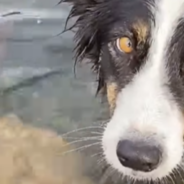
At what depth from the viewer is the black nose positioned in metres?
1.41

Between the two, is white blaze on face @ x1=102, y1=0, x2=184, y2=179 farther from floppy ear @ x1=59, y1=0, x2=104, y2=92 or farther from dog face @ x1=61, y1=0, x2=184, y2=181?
floppy ear @ x1=59, y1=0, x2=104, y2=92

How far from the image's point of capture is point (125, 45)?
61.1 inches

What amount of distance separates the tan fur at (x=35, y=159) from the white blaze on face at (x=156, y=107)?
31 centimetres

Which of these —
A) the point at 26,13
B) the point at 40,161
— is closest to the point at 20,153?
the point at 40,161

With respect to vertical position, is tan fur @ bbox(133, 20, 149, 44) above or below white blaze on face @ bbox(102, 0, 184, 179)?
above

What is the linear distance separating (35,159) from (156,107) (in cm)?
55

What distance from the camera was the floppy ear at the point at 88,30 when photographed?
1750mm

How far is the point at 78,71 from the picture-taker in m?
2.41

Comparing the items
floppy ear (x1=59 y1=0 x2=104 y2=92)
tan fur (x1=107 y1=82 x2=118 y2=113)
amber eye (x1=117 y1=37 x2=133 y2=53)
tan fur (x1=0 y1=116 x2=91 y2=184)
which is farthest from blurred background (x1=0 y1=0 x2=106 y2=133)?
amber eye (x1=117 y1=37 x2=133 y2=53)

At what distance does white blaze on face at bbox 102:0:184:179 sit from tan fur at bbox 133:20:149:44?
2 cm

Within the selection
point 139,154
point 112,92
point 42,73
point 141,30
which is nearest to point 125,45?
point 141,30

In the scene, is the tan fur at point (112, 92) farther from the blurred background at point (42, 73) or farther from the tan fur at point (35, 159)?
the blurred background at point (42, 73)

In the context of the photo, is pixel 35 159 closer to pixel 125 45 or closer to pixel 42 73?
pixel 125 45

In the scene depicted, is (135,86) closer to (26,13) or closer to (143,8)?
(143,8)
